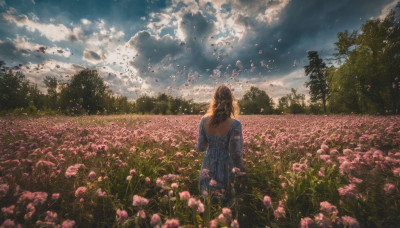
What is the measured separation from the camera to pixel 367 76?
18.9 m

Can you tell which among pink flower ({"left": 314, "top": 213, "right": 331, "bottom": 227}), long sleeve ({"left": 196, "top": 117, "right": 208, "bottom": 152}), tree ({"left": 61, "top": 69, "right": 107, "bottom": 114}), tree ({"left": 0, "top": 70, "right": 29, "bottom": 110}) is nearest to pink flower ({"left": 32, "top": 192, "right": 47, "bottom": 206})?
long sleeve ({"left": 196, "top": 117, "right": 208, "bottom": 152})

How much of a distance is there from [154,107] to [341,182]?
56305 millimetres

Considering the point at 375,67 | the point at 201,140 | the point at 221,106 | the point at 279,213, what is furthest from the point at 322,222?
the point at 375,67

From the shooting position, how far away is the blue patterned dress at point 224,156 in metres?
3.05

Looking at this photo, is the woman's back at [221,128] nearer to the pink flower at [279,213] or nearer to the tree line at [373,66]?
the pink flower at [279,213]

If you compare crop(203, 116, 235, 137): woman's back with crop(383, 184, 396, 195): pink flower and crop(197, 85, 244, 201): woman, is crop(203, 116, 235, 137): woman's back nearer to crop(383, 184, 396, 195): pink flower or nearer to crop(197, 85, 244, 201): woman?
crop(197, 85, 244, 201): woman

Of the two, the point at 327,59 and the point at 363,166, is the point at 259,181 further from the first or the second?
the point at 327,59

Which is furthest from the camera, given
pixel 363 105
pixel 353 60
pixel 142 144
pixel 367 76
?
pixel 363 105

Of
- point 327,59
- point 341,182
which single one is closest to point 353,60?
point 327,59

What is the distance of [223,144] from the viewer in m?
3.21

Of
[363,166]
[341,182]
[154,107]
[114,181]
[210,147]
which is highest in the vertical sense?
[154,107]

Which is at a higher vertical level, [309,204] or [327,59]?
[327,59]

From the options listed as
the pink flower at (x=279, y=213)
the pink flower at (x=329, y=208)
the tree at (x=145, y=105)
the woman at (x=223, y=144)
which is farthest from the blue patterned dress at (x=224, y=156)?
the tree at (x=145, y=105)

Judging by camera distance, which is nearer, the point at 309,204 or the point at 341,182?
the point at 309,204
